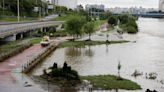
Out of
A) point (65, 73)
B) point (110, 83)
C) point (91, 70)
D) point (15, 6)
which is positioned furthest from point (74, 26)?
point (110, 83)

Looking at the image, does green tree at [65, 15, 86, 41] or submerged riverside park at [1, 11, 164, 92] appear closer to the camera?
submerged riverside park at [1, 11, 164, 92]

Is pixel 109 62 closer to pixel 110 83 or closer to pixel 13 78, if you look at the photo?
Result: pixel 110 83

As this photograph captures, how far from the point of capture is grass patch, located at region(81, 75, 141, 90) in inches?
1428

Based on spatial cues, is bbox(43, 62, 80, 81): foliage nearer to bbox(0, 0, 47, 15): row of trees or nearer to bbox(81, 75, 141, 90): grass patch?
bbox(81, 75, 141, 90): grass patch

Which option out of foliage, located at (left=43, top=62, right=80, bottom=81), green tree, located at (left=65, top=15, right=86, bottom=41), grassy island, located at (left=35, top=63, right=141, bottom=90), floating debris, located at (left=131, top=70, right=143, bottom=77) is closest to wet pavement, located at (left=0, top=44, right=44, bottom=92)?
grassy island, located at (left=35, top=63, right=141, bottom=90)

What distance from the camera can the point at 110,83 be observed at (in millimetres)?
37375

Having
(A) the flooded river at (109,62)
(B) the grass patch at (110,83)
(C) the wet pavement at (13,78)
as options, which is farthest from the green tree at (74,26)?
(B) the grass patch at (110,83)

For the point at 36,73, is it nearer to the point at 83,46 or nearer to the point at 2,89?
the point at 2,89

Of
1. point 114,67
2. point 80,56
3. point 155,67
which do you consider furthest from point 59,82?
point 80,56

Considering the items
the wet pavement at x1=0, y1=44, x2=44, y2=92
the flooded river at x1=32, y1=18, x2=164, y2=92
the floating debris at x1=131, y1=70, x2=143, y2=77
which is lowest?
the flooded river at x1=32, y1=18, x2=164, y2=92

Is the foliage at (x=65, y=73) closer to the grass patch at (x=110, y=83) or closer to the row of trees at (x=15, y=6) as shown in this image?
the grass patch at (x=110, y=83)

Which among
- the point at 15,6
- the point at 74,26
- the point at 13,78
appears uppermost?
the point at 15,6

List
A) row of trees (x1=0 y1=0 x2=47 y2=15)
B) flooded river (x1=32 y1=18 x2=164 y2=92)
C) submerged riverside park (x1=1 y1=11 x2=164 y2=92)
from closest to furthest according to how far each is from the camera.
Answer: submerged riverside park (x1=1 y1=11 x2=164 y2=92) → flooded river (x1=32 y1=18 x2=164 y2=92) → row of trees (x1=0 y1=0 x2=47 y2=15)

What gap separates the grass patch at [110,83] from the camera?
3628 cm
